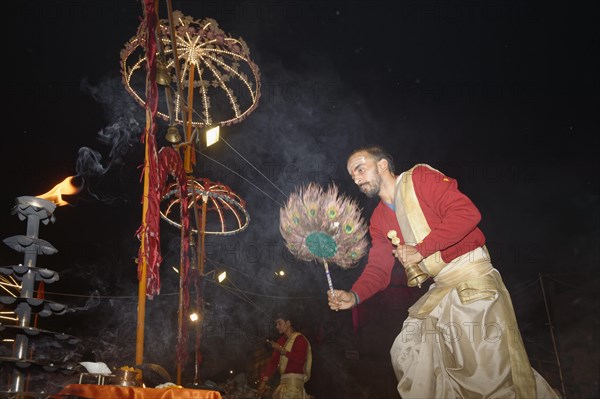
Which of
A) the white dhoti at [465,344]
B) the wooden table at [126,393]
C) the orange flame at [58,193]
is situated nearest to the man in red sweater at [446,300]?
the white dhoti at [465,344]

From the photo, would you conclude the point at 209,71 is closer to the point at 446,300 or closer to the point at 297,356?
the point at 297,356

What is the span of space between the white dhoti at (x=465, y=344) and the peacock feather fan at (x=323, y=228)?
106 centimetres

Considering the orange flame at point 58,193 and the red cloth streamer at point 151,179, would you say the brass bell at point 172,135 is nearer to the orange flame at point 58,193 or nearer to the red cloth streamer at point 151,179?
the red cloth streamer at point 151,179

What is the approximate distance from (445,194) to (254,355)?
41.4 feet

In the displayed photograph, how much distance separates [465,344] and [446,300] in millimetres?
397

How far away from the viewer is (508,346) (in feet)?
10.5

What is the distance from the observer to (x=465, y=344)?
3.29 meters

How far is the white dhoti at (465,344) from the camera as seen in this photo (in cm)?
314

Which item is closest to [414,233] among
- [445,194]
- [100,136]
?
[445,194]

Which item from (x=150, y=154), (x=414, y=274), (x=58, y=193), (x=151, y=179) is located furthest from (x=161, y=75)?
(x=414, y=274)

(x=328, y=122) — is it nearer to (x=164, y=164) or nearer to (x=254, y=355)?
(x=164, y=164)

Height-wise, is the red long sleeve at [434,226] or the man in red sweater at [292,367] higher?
the red long sleeve at [434,226]

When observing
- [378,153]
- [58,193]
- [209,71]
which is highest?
[209,71]

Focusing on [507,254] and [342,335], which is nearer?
[507,254]
